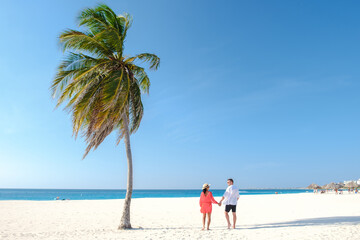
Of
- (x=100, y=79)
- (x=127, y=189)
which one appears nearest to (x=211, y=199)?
(x=127, y=189)

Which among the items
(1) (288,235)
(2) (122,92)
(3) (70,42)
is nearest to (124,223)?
(2) (122,92)

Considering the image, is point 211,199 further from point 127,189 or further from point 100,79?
point 100,79

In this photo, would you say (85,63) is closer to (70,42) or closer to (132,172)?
(70,42)

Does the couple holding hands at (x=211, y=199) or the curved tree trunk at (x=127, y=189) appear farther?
the curved tree trunk at (x=127, y=189)

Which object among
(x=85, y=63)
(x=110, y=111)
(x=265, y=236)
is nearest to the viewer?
(x=265, y=236)

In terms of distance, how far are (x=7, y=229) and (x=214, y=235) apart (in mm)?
7948

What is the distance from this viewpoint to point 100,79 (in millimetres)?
9828

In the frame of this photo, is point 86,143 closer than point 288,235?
No

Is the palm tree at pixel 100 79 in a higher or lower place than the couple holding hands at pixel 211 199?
higher

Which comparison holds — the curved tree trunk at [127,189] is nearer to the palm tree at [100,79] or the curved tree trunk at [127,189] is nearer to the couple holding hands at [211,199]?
the palm tree at [100,79]

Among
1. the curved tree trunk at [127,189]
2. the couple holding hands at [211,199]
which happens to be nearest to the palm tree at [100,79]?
the curved tree trunk at [127,189]

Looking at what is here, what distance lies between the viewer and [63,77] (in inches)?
386

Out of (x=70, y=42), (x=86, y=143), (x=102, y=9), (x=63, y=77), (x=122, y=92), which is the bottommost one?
(x=86, y=143)

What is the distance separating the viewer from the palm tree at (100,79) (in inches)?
362
